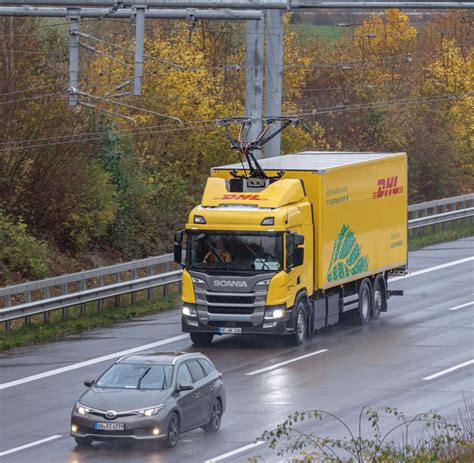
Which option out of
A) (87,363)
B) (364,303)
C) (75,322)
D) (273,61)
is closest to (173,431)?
(87,363)

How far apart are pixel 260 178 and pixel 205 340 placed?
3749mm

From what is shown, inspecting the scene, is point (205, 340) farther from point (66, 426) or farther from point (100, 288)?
point (66, 426)

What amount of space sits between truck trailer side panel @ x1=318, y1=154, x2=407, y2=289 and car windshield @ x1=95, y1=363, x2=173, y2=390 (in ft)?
32.0

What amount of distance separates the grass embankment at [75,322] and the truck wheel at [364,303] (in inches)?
222

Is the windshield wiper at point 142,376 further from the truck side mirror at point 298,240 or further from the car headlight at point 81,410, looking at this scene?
the truck side mirror at point 298,240

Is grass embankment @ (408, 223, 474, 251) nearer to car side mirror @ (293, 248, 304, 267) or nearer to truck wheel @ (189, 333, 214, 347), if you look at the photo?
truck wheel @ (189, 333, 214, 347)

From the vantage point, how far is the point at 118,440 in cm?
1930

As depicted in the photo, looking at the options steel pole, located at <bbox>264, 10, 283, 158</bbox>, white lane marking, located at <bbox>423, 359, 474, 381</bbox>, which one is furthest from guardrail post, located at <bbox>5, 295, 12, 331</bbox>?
white lane marking, located at <bbox>423, 359, 474, 381</bbox>

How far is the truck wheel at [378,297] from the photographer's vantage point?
109 feet

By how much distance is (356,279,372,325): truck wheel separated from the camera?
106ft

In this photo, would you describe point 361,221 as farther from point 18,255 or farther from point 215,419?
point 215,419

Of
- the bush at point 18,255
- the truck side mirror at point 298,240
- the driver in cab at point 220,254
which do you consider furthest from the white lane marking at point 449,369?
the bush at point 18,255

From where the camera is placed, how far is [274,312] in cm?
2838

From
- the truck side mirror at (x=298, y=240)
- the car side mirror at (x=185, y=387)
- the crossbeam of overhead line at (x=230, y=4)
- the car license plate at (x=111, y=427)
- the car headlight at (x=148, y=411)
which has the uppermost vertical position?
the crossbeam of overhead line at (x=230, y=4)
